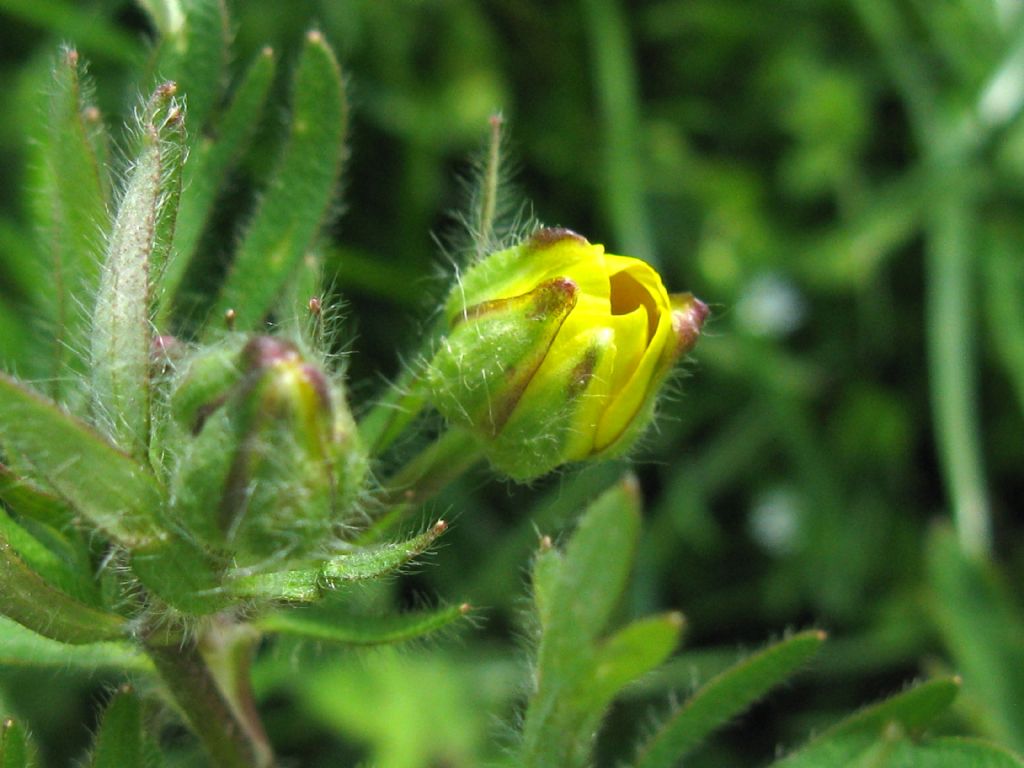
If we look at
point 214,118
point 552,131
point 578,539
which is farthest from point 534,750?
point 552,131

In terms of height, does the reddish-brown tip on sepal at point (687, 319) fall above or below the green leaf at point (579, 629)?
above

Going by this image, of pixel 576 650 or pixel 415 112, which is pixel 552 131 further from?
pixel 576 650

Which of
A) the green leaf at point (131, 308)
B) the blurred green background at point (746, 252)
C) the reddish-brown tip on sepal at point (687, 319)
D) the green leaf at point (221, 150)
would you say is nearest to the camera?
the green leaf at point (131, 308)

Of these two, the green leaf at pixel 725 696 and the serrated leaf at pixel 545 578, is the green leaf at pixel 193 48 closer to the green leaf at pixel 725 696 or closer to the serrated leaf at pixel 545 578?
the serrated leaf at pixel 545 578

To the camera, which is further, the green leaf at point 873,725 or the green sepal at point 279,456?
the green leaf at point 873,725

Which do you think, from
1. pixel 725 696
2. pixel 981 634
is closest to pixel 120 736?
pixel 725 696

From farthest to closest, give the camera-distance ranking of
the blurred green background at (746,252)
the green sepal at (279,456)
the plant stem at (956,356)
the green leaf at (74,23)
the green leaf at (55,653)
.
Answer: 1. the blurred green background at (746,252)
2. the plant stem at (956,356)
3. the green leaf at (74,23)
4. the green leaf at (55,653)
5. the green sepal at (279,456)

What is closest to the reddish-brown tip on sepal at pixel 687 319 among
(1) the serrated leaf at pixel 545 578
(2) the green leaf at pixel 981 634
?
(1) the serrated leaf at pixel 545 578
